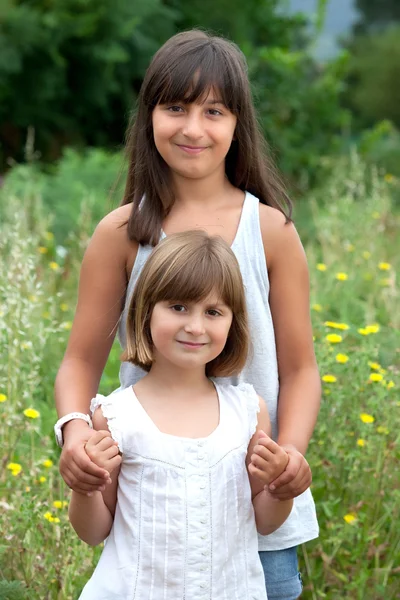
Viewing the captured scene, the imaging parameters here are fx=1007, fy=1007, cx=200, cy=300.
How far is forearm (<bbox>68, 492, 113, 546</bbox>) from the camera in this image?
2.06 m

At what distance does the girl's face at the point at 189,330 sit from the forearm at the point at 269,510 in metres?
0.32

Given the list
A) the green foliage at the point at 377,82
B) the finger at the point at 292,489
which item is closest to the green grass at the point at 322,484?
the finger at the point at 292,489

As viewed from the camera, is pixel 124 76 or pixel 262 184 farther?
pixel 124 76

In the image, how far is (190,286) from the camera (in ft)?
6.79

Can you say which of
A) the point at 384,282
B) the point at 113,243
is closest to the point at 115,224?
the point at 113,243

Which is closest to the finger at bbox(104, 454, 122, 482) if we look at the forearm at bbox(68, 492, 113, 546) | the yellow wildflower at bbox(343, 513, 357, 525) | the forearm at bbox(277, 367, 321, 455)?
the forearm at bbox(68, 492, 113, 546)

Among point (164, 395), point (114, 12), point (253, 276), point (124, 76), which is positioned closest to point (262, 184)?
point (253, 276)

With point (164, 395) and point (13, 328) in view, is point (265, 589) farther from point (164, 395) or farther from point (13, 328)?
point (13, 328)

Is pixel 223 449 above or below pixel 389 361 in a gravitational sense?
above

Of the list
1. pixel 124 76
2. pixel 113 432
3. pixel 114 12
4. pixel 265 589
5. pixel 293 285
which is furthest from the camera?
pixel 124 76

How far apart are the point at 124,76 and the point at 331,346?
8436 mm

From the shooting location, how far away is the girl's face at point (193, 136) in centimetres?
225

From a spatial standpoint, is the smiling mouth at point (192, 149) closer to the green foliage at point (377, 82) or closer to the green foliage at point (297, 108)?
the green foliage at point (297, 108)

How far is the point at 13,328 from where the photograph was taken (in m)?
3.30
